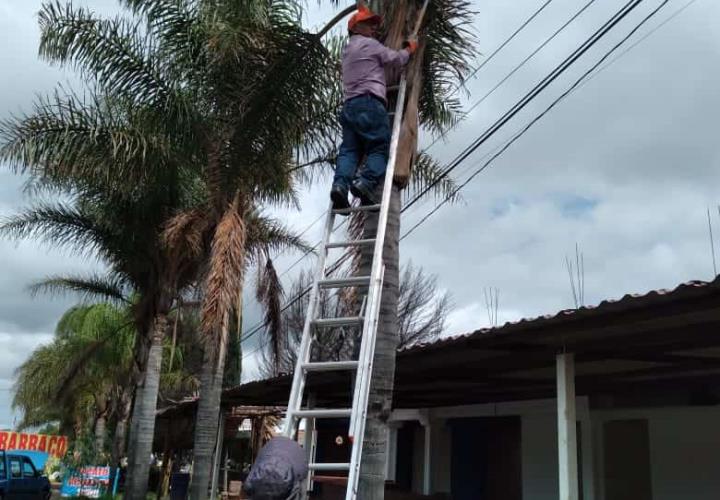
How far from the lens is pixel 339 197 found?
579cm

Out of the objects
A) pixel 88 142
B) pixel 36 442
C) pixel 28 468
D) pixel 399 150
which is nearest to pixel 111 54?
pixel 88 142

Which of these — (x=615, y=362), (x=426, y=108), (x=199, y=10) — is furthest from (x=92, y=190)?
→ (x=615, y=362)

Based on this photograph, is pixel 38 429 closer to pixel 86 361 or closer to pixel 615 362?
pixel 86 361

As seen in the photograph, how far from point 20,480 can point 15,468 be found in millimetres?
413

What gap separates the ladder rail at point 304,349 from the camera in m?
4.75

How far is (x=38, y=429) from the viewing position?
50125 millimetres

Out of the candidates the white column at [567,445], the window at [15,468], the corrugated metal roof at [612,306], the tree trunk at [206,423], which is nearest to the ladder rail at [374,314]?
the corrugated metal roof at [612,306]

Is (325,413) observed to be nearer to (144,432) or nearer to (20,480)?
(144,432)

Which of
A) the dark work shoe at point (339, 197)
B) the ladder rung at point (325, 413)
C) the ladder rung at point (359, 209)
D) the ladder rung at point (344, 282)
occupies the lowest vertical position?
the ladder rung at point (325, 413)

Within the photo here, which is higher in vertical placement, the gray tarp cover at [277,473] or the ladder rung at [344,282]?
the ladder rung at [344,282]

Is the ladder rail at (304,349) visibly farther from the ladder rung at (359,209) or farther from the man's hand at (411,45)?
the man's hand at (411,45)

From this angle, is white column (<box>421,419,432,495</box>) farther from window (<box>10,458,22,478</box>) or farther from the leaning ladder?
the leaning ladder

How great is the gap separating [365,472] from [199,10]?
6.84m

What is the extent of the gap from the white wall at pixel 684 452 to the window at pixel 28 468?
597 inches
